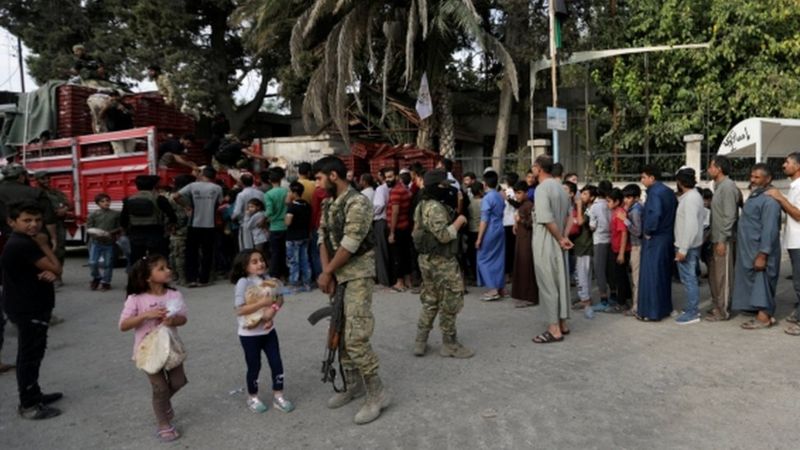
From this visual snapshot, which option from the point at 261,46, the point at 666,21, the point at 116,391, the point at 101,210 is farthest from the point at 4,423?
the point at 666,21

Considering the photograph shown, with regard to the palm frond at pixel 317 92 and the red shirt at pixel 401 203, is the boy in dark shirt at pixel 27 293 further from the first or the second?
the palm frond at pixel 317 92

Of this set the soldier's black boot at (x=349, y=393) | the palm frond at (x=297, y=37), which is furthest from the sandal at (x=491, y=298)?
the palm frond at (x=297, y=37)

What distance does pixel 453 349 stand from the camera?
17.0ft

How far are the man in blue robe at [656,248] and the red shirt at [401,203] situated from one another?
303 centimetres

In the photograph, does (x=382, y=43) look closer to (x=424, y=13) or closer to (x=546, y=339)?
(x=424, y=13)

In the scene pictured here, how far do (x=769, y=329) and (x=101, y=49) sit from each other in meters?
18.7

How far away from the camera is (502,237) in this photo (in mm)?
7512

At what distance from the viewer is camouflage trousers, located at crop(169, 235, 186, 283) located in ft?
28.8

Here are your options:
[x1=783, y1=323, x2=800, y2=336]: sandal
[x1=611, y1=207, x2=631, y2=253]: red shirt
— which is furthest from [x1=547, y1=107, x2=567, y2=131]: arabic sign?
[x1=783, y1=323, x2=800, y2=336]: sandal

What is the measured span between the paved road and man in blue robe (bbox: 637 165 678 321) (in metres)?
0.23

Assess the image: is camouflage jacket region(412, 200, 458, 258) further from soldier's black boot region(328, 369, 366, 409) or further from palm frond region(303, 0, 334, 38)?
palm frond region(303, 0, 334, 38)

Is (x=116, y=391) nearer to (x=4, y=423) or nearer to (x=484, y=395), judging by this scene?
(x=4, y=423)

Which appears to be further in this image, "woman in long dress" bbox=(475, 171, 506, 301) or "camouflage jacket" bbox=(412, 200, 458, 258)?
"woman in long dress" bbox=(475, 171, 506, 301)

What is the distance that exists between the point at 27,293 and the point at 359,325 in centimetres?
234
